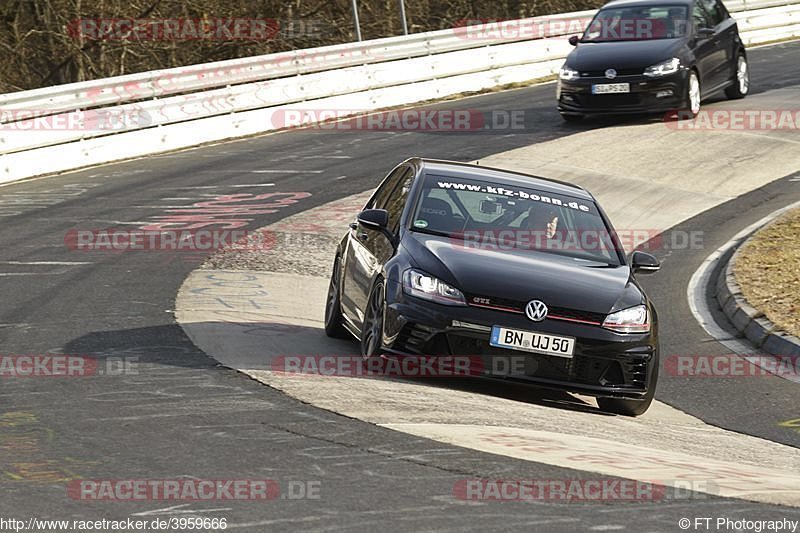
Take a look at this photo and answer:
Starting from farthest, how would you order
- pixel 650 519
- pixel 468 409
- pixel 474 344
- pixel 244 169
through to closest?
pixel 244 169 < pixel 474 344 < pixel 468 409 < pixel 650 519

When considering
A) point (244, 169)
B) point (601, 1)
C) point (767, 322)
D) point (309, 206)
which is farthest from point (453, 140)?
point (601, 1)

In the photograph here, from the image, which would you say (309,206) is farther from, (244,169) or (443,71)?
(443,71)

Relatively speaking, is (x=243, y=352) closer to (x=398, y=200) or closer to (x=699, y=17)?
(x=398, y=200)

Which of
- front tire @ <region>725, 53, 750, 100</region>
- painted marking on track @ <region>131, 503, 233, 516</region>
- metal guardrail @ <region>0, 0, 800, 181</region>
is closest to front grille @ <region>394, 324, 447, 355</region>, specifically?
painted marking on track @ <region>131, 503, 233, 516</region>

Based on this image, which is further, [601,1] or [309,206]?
[601,1]

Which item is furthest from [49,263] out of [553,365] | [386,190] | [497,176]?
[553,365]

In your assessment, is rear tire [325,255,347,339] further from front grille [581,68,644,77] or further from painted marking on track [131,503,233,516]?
front grille [581,68,644,77]

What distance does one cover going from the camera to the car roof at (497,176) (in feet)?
35.6

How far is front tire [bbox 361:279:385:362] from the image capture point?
377 inches

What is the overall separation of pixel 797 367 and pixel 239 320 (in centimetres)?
461

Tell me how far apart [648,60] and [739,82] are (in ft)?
12.3

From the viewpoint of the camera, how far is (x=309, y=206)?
60.2 ft

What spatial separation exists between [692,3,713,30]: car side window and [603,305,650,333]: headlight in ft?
50.6

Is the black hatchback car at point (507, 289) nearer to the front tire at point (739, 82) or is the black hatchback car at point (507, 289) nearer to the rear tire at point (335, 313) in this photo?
the rear tire at point (335, 313)
